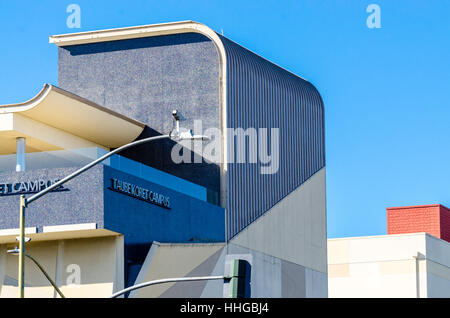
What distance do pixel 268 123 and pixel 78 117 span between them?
10.8 m

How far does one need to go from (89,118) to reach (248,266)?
64.9ft

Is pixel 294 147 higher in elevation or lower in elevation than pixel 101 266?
higher

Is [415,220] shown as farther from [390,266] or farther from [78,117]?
[78,117]

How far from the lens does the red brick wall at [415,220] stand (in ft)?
259

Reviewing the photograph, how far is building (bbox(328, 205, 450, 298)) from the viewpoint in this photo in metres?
73.3

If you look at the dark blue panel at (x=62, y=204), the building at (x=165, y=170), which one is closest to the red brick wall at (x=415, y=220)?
the building at (x=165, y=170)

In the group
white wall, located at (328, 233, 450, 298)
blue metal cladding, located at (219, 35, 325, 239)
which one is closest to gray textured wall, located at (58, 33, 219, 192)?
blue metal cladding, located at (219, 35, 325, 239)

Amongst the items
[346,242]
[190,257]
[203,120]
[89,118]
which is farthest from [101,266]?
[346,242]

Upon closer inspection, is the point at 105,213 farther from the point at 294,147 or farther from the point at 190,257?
the point at 294,147

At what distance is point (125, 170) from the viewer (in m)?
37.7

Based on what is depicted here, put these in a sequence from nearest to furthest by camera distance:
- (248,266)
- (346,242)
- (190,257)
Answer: (248,266), (190,257), (346,242)

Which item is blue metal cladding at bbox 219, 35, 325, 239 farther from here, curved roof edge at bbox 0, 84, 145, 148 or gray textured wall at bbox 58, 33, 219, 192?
curved roof edge at bbox 0, 84, 145, 148

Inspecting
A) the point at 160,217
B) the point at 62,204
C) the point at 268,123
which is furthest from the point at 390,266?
the point at 62,204

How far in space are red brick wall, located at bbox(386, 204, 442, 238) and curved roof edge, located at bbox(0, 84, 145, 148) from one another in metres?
38.6
